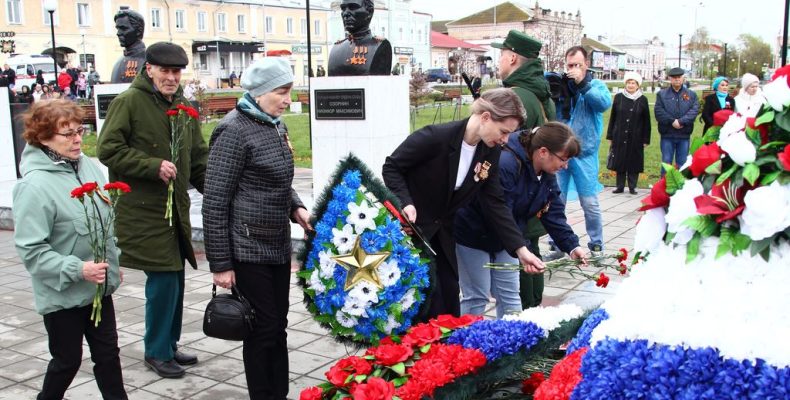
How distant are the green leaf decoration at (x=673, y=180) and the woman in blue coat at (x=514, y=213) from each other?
187 cm

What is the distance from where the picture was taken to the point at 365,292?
314 cm

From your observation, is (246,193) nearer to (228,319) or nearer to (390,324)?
(228,319)

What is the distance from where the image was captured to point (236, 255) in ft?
11.6

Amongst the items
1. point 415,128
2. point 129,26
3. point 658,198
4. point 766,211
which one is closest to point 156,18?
point 415,128

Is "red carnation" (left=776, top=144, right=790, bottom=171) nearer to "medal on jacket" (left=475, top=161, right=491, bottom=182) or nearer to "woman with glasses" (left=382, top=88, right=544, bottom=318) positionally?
"woman with glasses" (left=382, top=88, right=544, bottom=318)

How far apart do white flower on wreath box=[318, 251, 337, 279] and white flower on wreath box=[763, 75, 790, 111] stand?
5.74 feet

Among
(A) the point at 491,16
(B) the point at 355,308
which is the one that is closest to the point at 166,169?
(B) the point at 355,308

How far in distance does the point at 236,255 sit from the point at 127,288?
10.8 feet

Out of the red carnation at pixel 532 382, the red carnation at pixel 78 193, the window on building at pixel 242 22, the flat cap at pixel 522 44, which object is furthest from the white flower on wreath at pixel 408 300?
the window on building at pixel 242 22

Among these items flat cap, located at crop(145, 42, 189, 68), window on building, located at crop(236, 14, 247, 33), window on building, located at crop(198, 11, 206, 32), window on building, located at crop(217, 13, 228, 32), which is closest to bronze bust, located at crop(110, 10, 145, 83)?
flat cap, located at crop(145, 42, 189, 68)

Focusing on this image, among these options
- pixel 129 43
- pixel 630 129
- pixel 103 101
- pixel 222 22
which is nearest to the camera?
pixel 129 43

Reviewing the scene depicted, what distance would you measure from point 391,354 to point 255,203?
3.73ft

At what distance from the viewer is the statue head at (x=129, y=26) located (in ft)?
30.0

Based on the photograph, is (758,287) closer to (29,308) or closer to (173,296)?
(173,296)
